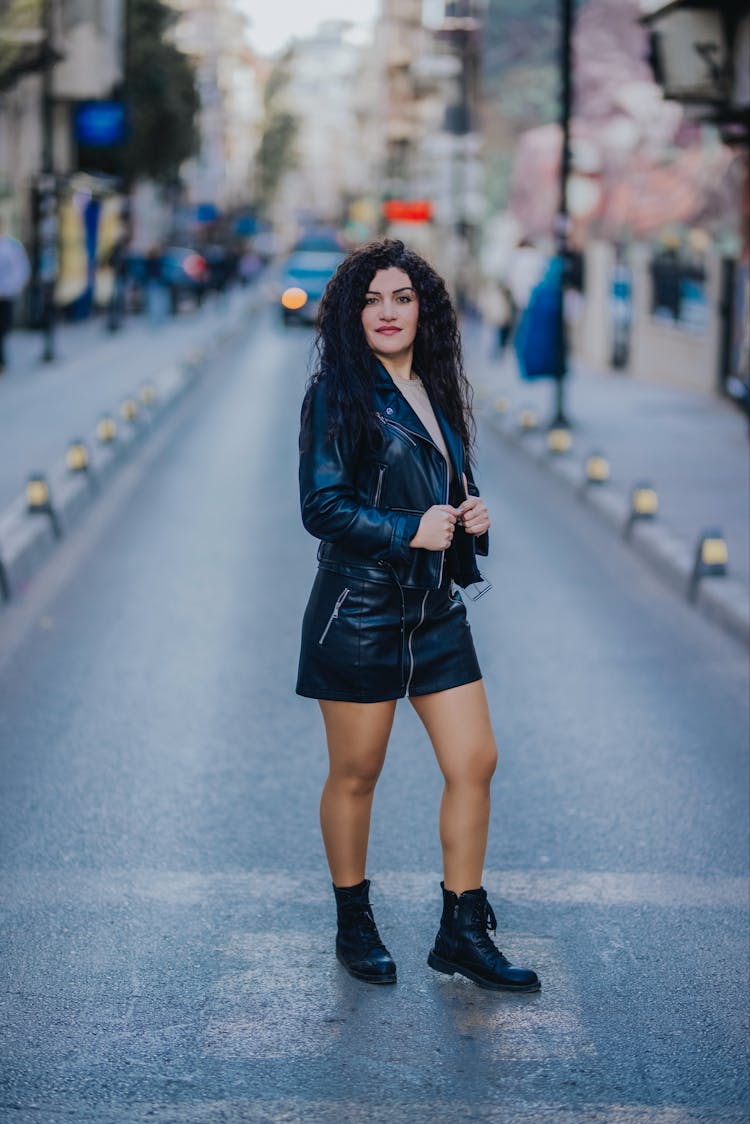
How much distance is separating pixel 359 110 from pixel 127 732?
180437mm

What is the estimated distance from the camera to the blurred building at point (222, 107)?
12288cm

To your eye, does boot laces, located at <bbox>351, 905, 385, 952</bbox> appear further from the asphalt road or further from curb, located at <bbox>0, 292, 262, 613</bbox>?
curb, located at <bbox>0, 292, 262, 613</bbox>

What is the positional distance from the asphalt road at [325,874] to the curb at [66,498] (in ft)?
1.07

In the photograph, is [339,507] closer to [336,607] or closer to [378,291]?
[336,607]

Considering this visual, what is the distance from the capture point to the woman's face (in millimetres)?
4359

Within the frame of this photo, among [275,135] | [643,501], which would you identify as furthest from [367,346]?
[275,135]

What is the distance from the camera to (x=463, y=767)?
172 inches

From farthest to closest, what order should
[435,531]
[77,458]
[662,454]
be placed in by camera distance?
[662,454] < [77,458] < [435,531]

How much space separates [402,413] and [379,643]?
56 centimetres

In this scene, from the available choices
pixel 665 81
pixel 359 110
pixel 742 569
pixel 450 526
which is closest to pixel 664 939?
pixel 450 526

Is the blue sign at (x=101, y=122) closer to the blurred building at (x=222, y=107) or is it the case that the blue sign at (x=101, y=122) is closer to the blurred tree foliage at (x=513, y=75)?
the blurred tree foliage at (x=513, y=75)

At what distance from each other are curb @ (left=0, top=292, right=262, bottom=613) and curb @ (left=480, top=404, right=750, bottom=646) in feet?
12.4

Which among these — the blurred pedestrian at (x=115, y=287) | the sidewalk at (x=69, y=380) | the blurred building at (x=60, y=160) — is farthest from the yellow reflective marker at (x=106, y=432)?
the blurred pedestrian at (x=115, y=287)

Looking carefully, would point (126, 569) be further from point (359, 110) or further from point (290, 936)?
point (359, 110)
